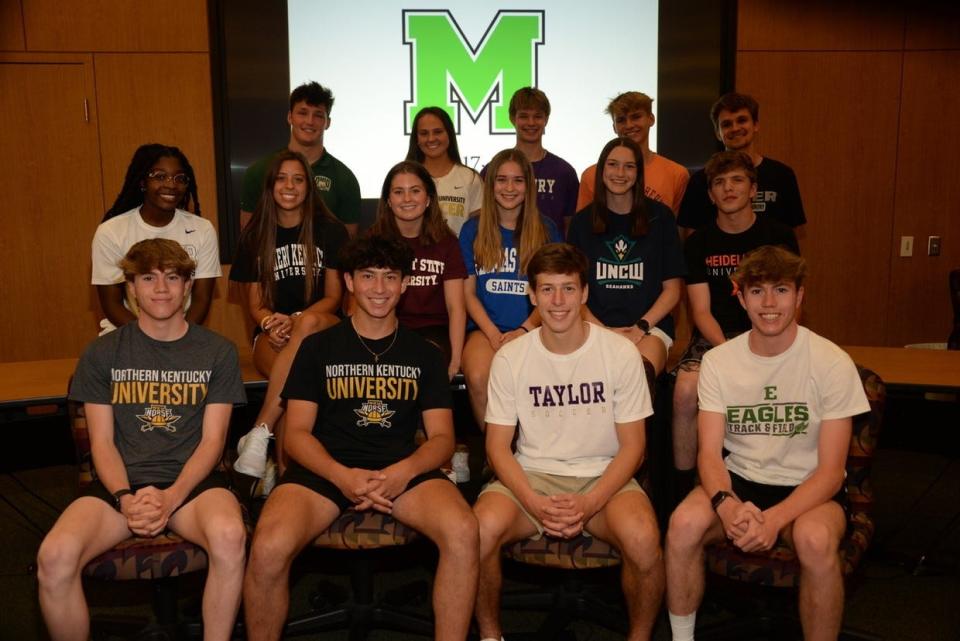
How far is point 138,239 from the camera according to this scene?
3.74 meters

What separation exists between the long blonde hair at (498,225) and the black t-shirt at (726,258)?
631mm

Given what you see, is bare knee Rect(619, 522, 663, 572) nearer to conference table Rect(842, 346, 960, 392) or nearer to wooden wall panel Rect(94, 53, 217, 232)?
conference table Rect(842, 346, 960, 392)

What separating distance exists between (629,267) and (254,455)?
1669 millimetres

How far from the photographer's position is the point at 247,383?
346 centimetres

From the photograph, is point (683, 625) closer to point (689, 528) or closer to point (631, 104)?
point (689, 528)

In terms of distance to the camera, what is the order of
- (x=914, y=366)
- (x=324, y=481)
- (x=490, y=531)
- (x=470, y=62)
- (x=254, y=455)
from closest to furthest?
(x=490, y=531) → (x=324, y=481) → (x=254, y=455) → (x=914, y=366) → (x=470, y=62)

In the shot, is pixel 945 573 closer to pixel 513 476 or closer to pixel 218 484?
pixel 513 476

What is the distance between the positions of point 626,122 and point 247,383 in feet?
7.43

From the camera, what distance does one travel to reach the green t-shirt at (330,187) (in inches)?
171

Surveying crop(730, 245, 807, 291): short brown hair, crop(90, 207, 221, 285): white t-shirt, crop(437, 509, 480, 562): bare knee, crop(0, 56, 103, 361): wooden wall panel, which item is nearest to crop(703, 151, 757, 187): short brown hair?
crop(730, 245, 807, 291): short brown hair

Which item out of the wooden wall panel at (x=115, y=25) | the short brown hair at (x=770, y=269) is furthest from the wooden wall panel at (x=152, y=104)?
the short brown hair at (x=770, y=269)

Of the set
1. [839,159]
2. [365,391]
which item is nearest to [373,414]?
[365,391]

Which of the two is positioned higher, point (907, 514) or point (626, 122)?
point (626, 122)

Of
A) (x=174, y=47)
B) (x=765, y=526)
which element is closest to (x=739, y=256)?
(x=765, y=526)
